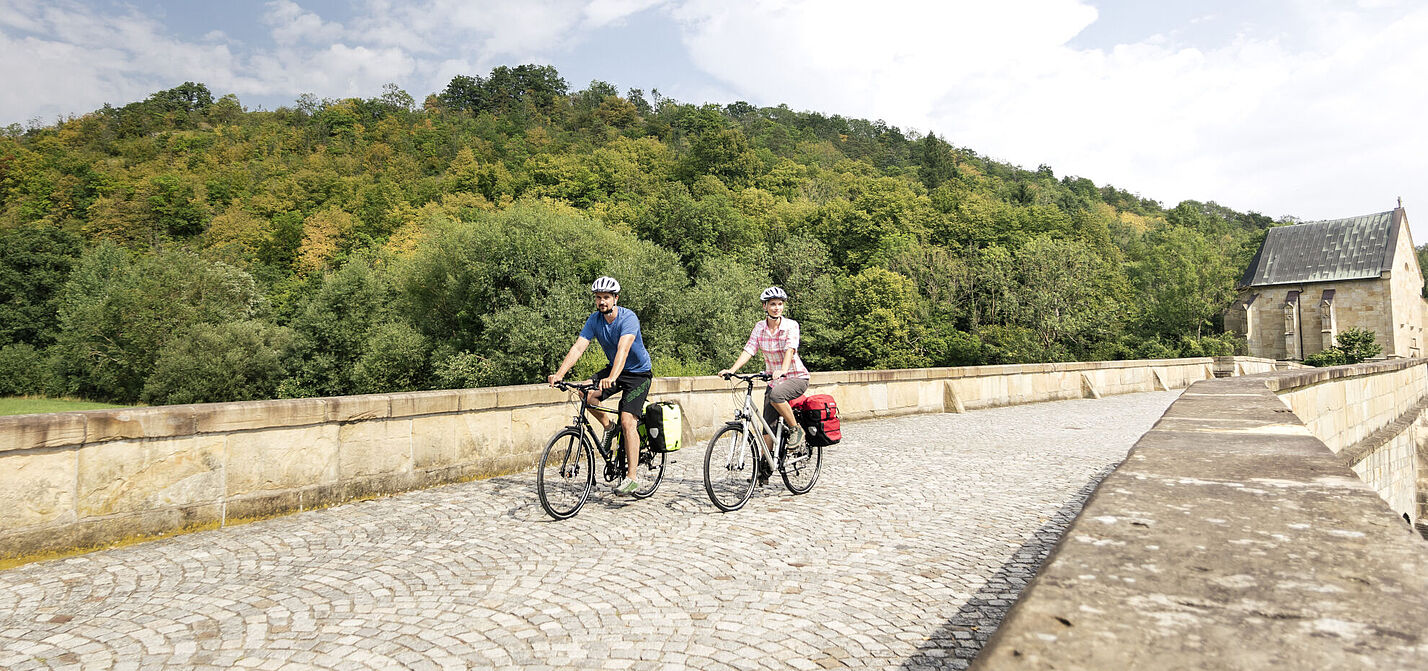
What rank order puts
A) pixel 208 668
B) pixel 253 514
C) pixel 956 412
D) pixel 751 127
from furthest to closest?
1. pixel 751 127
2. pixel 956 412
3. pixel 253 514
4. pixel 208 668

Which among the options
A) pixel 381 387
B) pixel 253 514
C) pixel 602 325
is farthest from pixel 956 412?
pixel 381 387

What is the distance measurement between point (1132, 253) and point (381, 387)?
230 ft

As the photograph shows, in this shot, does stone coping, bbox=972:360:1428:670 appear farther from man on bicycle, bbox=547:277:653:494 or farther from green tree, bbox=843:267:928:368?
green tree, bbox=843:267:928:368

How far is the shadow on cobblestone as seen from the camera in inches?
113

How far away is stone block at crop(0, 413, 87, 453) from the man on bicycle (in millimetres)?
2810

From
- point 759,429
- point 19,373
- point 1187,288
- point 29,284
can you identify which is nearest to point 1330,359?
point 1187,288

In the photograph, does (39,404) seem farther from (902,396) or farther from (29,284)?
(902,396)

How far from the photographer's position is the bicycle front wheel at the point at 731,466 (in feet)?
18.7

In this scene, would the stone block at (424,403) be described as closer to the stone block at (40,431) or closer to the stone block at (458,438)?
the stone block at (458,438)

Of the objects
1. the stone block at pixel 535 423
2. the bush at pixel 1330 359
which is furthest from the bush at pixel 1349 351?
the stone block at pixel 535 423

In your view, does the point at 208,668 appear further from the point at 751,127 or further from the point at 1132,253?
the point at 751,127

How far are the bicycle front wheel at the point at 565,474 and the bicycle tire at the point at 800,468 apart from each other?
5.09 ft

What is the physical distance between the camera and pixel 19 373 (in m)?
49.5

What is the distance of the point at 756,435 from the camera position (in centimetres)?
607
